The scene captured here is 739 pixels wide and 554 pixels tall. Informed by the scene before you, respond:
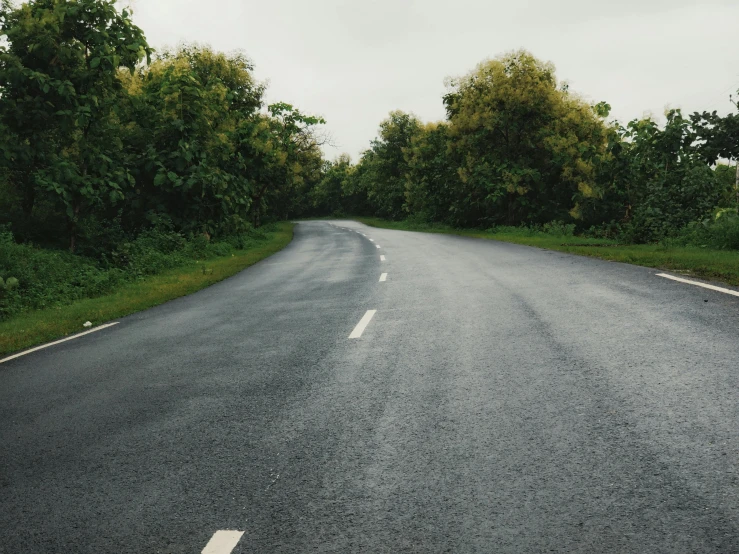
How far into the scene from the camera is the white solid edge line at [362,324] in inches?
307

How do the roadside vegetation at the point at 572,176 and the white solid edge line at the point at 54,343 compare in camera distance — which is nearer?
the white solid edge line at the point at 54,343

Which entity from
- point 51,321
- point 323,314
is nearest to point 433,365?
point 323,314

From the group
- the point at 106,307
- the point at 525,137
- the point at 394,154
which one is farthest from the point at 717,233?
the point at 394,154

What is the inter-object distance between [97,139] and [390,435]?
1647 centimetres

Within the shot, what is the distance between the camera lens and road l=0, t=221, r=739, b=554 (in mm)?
3086

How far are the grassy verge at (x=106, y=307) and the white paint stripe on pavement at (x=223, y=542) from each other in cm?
679

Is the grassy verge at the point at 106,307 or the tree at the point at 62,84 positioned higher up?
the tree at the point at 62,84

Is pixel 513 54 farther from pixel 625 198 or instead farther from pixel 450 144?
pixel 625 198

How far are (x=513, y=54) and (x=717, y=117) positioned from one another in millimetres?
15921

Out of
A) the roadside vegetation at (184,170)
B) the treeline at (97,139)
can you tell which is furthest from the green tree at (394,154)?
the treeline at (97,139)

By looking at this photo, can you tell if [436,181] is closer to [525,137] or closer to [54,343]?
[525,137]

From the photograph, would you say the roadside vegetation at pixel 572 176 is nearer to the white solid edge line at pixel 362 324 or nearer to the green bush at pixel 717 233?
the green bush at pixel 717 233

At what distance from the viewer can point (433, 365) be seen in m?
6.11

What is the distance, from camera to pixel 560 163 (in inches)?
→ 1336
